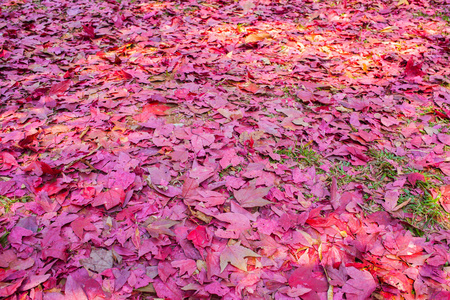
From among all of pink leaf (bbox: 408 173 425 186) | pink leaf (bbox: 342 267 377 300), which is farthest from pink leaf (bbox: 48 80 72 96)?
pink leaf (bbox: 408 173 425 186)

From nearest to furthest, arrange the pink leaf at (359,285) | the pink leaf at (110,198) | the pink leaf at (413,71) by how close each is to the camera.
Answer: the pink leaf at (359,285)
the pink leaf at (110,198)
the pink leaf at (413,71)

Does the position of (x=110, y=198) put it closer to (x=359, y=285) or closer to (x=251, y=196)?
(x=251, y=196)

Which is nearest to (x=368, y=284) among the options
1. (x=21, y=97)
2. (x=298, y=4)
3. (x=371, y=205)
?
(x=371, y=205)

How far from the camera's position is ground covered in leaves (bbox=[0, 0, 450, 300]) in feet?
4.89

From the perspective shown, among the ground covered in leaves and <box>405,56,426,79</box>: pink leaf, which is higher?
<box>405,56,426,79</box>: pink leaf

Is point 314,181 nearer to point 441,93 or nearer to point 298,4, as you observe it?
point 441,93

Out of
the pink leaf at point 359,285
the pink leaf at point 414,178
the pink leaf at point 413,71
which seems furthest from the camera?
the pink leaf at point 413,71

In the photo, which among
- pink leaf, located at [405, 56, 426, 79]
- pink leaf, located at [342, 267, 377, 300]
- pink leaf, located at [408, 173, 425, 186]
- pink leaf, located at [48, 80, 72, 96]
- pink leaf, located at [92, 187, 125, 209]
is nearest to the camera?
pink leaf, located at [342, 267, 377, 300]

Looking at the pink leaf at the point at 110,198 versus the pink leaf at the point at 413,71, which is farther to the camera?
the pink leaf at the point at 413,71

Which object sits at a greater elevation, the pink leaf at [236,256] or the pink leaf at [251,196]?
the pink leaf at [251,196]

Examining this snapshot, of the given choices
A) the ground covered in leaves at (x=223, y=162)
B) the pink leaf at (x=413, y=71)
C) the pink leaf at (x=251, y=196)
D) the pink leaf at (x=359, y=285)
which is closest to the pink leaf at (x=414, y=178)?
the ground covered in leaves at (x=223, y=162)

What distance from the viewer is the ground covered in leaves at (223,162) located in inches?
58.7

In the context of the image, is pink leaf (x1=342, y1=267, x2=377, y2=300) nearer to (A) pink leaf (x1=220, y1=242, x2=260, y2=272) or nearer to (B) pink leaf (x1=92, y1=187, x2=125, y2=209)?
(A) pink leaf (x1=220, y1=242, x2=260, y2=272)

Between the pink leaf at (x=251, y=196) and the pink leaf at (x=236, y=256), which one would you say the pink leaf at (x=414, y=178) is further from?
the pink leaf at (x=236, y=256)
